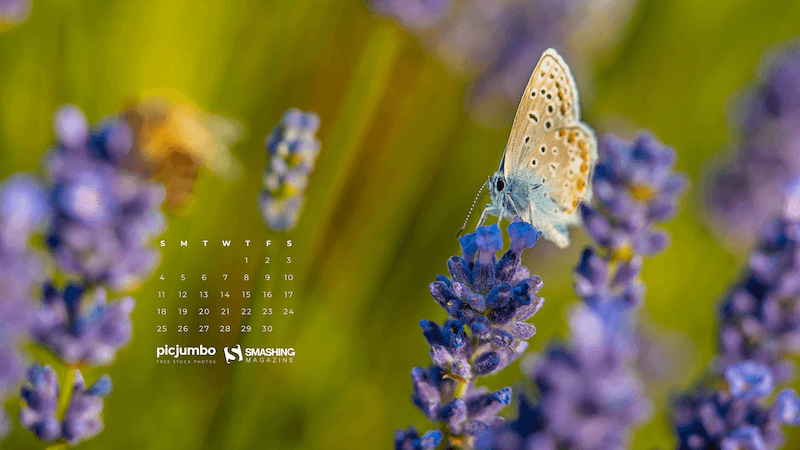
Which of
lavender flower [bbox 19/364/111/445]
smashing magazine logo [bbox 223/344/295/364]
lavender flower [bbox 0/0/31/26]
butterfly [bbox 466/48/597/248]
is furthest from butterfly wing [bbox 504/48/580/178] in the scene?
lavender flower [bbox 0/0/31/26]

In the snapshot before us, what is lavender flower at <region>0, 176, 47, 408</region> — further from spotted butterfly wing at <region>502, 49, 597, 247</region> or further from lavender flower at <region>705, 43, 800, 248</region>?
lavender flower at <region>705, 43, 800, 248</region>

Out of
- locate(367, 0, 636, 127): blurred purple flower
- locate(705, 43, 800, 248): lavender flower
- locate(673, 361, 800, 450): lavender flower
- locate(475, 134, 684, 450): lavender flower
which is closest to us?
locate(475, 134, 684, 450): lavender flower

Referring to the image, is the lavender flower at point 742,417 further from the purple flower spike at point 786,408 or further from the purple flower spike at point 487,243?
the purple flower spike at point 487,243

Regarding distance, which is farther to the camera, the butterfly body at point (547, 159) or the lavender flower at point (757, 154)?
the lavender flower at point (757, 154)

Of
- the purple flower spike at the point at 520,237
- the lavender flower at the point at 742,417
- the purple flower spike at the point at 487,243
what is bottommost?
the lavender flower at the point at 742,417

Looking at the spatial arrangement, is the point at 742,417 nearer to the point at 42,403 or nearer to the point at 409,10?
the point at 42,403

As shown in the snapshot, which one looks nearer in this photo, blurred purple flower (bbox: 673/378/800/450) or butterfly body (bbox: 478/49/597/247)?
blurred purple flower (bbox: 673/378/800/450)
